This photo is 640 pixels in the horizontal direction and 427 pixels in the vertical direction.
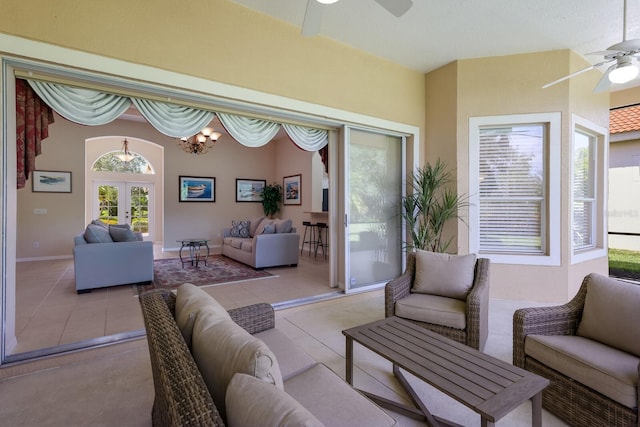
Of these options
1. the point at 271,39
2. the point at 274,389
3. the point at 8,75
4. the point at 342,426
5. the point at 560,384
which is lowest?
the point at 560,384

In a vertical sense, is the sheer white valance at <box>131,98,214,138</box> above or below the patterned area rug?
above

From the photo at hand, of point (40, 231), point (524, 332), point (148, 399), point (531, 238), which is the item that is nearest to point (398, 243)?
point (531, 238)

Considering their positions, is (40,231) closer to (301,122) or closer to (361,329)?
(301,122)

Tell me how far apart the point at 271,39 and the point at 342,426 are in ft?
11.4

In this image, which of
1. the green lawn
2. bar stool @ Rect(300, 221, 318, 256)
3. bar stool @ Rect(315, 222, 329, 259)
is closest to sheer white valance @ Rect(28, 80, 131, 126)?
bar stool @ Rect(315, 222, 329, 259)

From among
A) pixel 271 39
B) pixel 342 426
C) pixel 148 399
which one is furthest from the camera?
pixel 271 39

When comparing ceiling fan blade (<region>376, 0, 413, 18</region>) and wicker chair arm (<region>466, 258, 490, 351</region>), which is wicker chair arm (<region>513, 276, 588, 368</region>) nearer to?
wicker chair arm (<region>466, 258, 490, 351</region>)

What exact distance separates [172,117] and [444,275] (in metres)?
3.04

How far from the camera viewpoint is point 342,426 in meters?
1.12

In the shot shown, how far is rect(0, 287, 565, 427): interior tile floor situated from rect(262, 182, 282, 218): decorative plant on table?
6218mm

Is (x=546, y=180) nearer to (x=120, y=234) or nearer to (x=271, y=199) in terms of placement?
(x=120, y=234)

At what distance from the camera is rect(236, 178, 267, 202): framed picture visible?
8.98 m

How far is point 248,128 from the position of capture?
3.57m

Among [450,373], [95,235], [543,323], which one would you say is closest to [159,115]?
[95,235]
